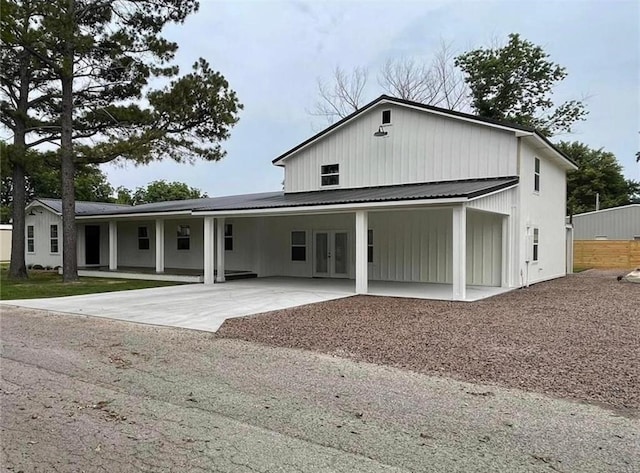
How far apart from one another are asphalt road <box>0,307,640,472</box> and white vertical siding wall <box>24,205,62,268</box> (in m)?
19.1

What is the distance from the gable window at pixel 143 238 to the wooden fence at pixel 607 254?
2256cm

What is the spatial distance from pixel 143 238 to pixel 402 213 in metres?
13.0

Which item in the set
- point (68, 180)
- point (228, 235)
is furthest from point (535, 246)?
point (68, 180)

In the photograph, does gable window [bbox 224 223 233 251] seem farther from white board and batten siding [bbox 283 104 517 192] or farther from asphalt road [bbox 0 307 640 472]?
asphalt road [bbox 0 307 640 472]

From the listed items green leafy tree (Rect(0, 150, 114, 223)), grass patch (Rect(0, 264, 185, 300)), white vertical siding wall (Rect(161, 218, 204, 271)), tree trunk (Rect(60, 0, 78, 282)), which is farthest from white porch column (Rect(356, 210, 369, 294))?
green leafy tree (Rect(0, 150, 114, 223))

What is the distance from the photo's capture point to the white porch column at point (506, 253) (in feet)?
45.6

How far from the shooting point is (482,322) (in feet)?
27.6

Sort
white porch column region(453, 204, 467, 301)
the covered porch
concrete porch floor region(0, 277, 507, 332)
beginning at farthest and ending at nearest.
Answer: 1. the covered porch
2. white porch column region(453, 204, 467, 301)
3. concrete porch floor region(0, 277, 507, 332)

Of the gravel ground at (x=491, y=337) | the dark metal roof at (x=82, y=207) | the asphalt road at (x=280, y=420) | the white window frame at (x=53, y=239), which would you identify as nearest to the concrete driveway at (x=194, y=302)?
the gravel ground at (x=491, y=337)

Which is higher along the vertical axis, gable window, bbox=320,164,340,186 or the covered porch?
gable window, bbox=320,164,340,186

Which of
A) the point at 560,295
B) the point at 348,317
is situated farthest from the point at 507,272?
the point at 348,317

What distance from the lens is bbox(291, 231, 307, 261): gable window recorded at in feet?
58.9

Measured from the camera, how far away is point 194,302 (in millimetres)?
11305

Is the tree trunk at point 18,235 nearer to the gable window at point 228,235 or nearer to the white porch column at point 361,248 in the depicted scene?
the gable window at point 228,235
